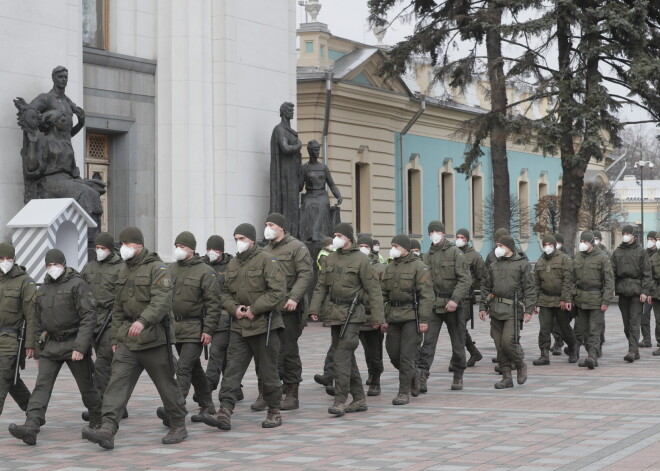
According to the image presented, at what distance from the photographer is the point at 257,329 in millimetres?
11633

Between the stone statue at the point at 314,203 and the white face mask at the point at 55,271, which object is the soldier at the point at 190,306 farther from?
the stone statue at the point at 314,203

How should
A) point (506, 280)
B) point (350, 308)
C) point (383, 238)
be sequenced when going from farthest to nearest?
1. point (383, 238)
2. point (506, 280)
3. point (350, 308)

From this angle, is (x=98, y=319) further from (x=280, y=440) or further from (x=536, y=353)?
(x=536, y=353)

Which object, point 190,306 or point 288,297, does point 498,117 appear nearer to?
point 288,297

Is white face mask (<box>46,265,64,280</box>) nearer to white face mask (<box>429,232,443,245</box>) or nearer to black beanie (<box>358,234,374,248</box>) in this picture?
black beanie (<box>358,234,374,248</box>)

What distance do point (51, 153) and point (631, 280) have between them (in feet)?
29.4

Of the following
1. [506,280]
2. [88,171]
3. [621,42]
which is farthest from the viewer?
[621,42]

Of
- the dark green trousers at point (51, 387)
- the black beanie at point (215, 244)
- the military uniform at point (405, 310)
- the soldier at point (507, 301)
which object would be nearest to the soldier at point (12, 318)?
the dark green trousers at point (51, 387)

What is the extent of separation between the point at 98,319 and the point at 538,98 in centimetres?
2074

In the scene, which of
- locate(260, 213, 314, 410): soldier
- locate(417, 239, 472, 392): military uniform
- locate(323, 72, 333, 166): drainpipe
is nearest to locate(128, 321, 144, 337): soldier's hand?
locate(260, 213, 314, 410): soldier

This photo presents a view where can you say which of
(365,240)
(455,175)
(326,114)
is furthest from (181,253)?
(455,175)

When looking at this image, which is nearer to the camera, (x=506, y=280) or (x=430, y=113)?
(x=506, y=280)

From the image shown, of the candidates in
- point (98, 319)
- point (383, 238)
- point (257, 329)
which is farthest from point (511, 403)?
point (383, 238)

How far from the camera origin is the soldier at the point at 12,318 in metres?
11.2
